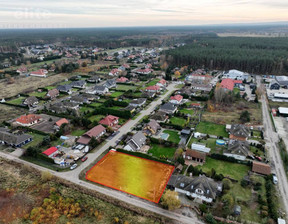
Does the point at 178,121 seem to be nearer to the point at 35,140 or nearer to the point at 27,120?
the point at 35,140

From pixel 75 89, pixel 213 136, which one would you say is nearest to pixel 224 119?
pixel 213 136

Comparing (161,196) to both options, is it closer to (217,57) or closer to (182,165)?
(182,165)

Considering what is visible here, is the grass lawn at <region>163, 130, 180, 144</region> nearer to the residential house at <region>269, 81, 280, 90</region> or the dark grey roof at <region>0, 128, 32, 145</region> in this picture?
the dark grey roof at <region>0, 128, 32, 145</region>

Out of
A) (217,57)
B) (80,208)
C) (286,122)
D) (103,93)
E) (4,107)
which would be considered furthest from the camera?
(217,57)

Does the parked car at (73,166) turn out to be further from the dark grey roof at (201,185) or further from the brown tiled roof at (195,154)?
the brown tiled roof at (195,154)

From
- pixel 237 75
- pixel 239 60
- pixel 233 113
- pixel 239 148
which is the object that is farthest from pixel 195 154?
pixel 239 60

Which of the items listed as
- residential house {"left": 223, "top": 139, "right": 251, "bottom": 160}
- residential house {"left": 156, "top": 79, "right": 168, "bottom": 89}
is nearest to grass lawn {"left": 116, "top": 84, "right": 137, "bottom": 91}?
residential house {"left": 156, "top": 79, "right": 168, "bottom": 89}
